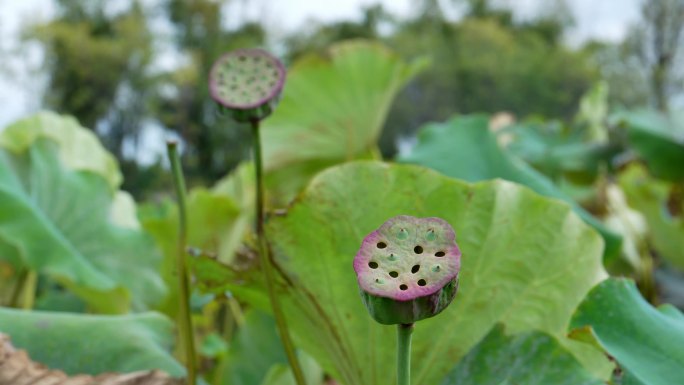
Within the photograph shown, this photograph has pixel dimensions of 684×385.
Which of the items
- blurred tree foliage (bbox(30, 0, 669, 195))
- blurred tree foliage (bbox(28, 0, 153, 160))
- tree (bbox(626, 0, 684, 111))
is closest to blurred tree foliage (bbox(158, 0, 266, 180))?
blurred tree foliage (bbox(30, 0, 669, 195))

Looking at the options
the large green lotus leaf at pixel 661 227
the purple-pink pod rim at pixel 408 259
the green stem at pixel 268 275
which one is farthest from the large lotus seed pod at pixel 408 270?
the large green lotus leaf at pixel 661 227

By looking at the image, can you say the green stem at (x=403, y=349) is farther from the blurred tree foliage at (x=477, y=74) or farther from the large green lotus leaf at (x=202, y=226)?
the blurred tree foliage at (x=477, y=74)

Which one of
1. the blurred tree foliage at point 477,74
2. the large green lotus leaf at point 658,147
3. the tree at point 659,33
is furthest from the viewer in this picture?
the blurred tree foliage at point 477,74

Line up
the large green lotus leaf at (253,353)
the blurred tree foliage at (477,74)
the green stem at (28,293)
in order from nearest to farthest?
the large green lotus leaf at (253,353)
the green stem at (28,293)
the blurred tree foliage at (477,74)

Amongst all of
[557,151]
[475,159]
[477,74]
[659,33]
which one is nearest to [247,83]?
[475,159]

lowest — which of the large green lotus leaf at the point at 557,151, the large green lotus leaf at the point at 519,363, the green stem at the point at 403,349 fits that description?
the large green lotus leaf at the point at 557,151

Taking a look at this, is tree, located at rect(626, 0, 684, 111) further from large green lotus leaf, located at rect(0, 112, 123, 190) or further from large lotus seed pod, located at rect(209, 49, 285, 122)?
large lotus seed pod, located at rect(209, 49, 285, 122)

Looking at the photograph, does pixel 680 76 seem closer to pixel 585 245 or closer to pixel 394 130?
pixel 394 130
